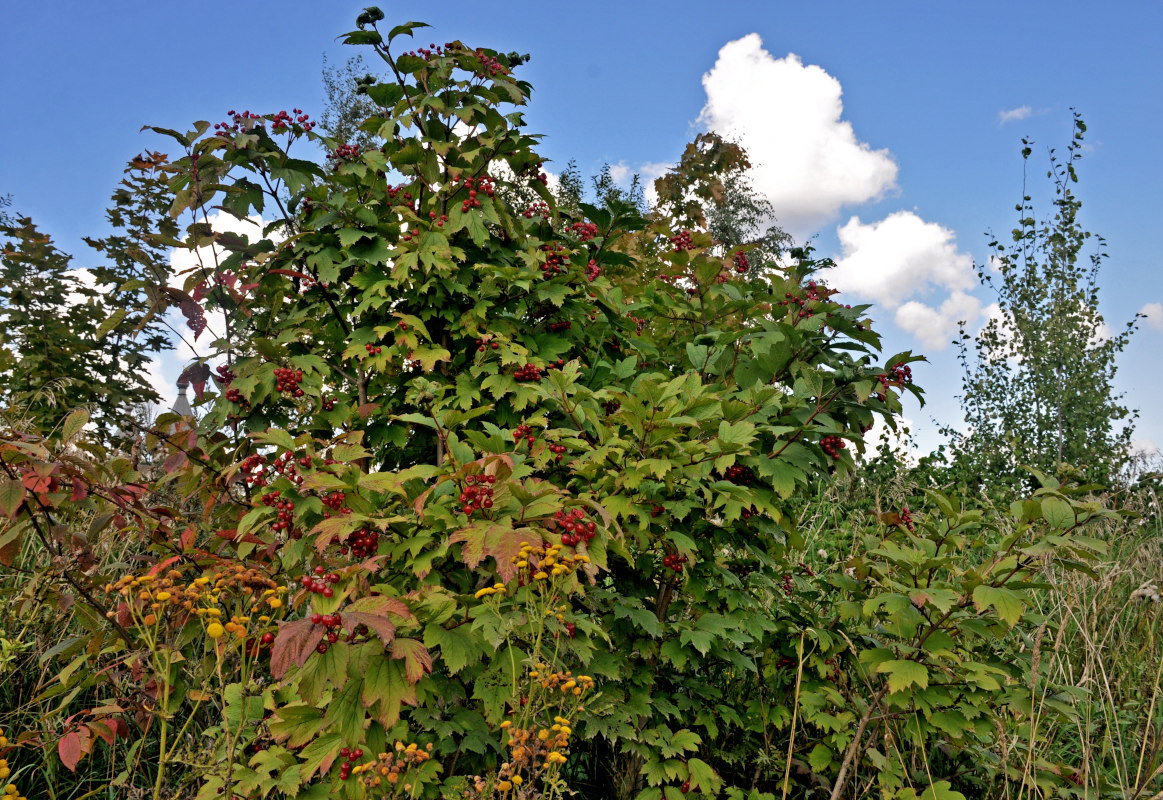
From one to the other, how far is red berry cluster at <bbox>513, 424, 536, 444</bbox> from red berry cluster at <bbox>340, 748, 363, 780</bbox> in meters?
1.00

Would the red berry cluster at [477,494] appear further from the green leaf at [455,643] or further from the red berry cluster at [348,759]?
the red berry cluster at [348,759]

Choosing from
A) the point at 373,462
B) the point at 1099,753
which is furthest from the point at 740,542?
the point at 1099,753

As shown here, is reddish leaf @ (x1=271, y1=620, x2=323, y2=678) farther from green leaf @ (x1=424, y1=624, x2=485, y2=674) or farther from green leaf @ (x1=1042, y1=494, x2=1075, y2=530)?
green leaf @ (x1=1042, y1=494, x2=1075, y2=530)

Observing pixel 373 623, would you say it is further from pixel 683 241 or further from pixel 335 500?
pixel 683 241

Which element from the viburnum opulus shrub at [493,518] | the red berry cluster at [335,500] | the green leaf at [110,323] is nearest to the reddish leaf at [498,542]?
the viburnum opulus shrub at [493,518]

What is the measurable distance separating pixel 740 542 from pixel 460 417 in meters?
1.11

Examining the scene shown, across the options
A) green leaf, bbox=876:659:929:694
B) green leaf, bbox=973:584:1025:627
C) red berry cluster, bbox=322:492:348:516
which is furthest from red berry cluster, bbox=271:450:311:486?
green leaf, bbox=973:584:1025:627

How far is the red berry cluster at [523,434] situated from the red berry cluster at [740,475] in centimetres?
68

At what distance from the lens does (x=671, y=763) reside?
2426 mm

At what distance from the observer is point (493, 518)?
197 centimetres

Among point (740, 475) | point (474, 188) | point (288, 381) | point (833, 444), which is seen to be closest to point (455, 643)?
point (740, 475)

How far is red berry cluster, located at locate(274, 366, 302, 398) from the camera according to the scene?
2.70 meters

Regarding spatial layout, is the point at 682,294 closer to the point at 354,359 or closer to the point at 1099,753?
the point at 354,359

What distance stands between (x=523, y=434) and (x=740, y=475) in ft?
2.51
